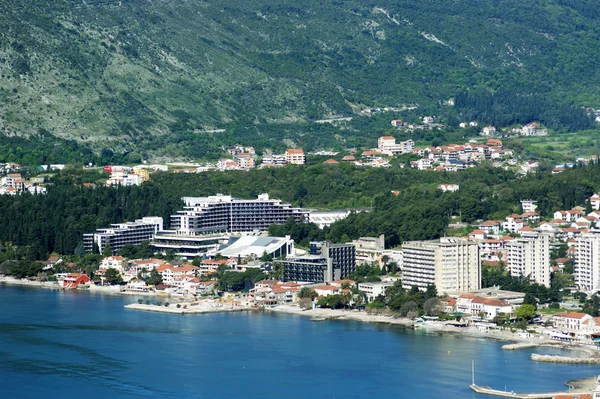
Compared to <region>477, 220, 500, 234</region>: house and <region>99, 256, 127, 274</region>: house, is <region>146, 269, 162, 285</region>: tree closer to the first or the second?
<region>99, 256, 127, 274</region>: house

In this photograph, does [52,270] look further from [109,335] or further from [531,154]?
[531,154]

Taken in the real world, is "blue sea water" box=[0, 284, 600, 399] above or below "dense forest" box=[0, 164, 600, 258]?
below

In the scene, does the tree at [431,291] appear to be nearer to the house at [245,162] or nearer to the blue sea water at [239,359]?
the blue sea water at [239,359]

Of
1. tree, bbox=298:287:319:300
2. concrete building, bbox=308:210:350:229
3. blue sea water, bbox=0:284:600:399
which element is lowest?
blue sea water, bbox=0:284:600:399

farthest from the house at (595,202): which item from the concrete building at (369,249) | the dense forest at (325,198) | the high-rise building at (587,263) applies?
the high-rise building at (587,263)

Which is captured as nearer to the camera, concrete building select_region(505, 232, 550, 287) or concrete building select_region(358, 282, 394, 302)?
concrete building select_region(358, 282, 394, 302)

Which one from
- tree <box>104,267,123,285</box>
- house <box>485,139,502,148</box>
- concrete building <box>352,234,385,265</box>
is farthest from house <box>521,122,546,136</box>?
tree <box>104,267,123,285</box>

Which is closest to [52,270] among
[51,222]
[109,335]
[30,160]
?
[51,222]
